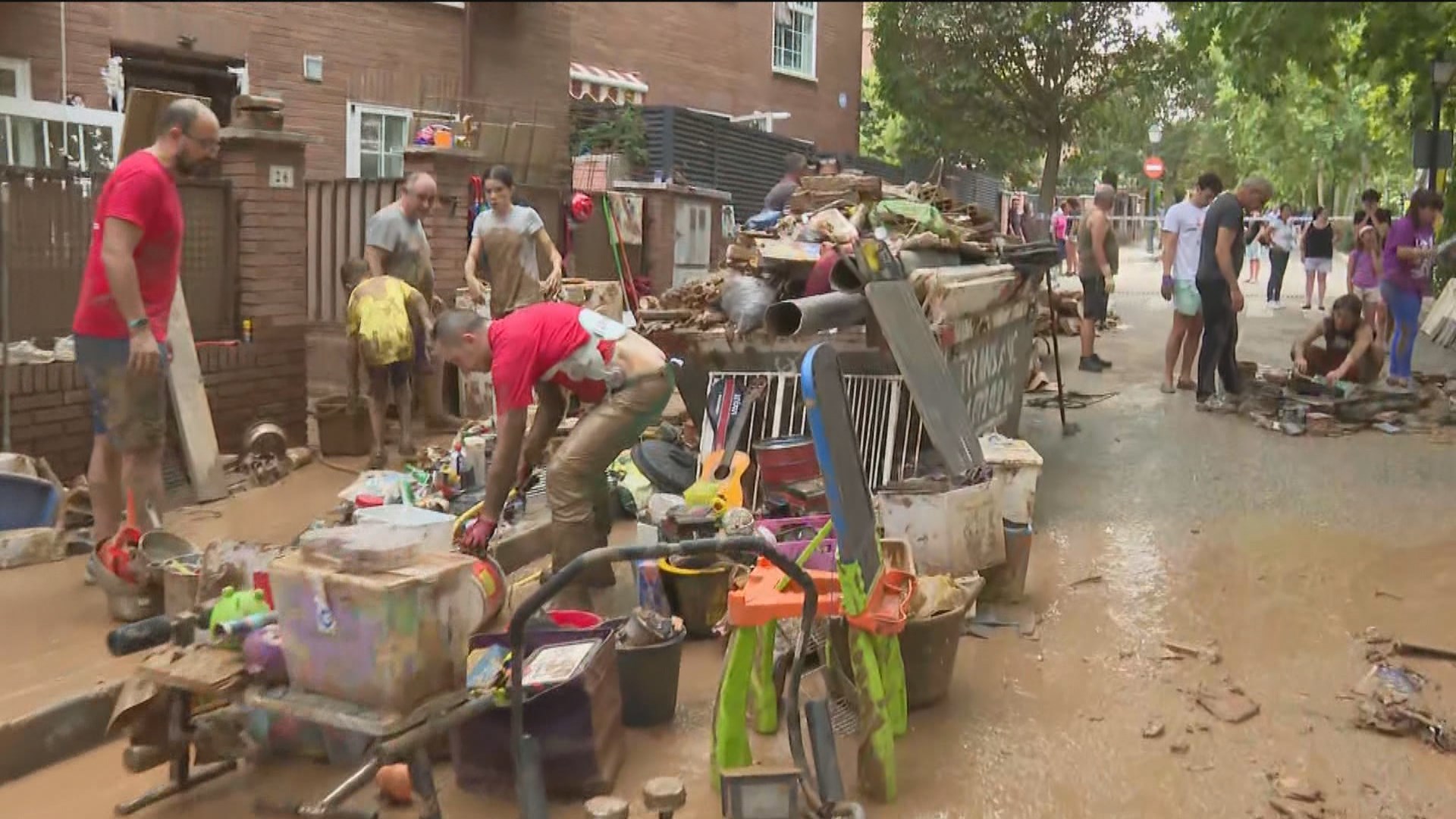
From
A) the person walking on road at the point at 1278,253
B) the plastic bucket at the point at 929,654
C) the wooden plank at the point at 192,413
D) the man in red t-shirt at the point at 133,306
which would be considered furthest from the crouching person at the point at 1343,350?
the man in red t-shirt at the point at 133,306

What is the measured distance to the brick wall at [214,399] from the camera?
653 centimetres

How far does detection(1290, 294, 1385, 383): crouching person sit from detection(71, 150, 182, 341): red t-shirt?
912 cm

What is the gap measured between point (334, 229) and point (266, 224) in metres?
1.31

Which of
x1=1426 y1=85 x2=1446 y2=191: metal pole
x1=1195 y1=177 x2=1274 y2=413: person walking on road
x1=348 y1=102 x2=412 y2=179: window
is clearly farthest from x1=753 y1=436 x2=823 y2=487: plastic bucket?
x1=1426 y1=85 x2=1446 y2=191: metal pole

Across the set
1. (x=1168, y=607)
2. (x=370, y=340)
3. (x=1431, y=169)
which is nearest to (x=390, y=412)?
(x=370, y=340)

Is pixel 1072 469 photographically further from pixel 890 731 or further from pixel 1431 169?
pixel 1431 169

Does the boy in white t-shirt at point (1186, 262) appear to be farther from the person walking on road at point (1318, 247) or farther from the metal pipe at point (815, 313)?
the person walking on road at point (1318, 247)

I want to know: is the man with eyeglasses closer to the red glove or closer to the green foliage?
the red glove

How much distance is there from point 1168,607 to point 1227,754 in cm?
159

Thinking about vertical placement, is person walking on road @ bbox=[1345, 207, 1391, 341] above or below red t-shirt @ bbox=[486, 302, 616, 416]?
above

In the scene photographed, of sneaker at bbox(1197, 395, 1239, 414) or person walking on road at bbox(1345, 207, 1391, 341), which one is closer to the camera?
sneaker at bbox(1197, 395, 1239, 414)

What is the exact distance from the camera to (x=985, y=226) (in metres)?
8.90

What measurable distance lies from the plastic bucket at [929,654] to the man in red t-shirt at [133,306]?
3.32m

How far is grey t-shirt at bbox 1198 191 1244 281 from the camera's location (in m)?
9.58
